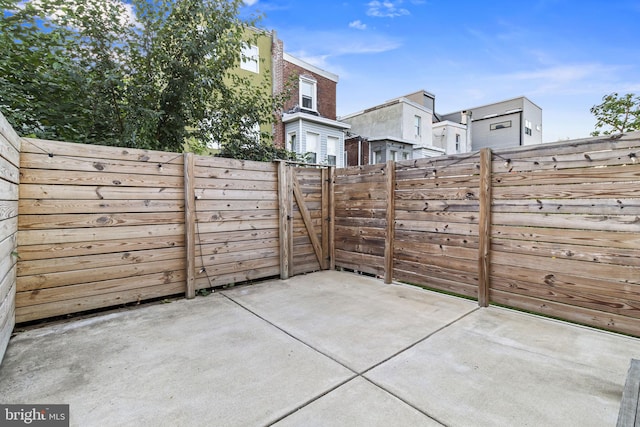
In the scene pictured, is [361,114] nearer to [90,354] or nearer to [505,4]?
[505,4]

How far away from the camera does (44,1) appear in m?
3.74

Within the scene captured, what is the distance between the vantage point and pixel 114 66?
4.18 m

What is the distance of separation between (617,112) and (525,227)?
971 centimetres

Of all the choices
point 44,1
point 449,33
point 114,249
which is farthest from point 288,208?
point 449,33

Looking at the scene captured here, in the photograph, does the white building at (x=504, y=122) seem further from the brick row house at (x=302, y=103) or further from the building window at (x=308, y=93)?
the building window at (x=308, y=93)

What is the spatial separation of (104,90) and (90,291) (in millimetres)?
2824

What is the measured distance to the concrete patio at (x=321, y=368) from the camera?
168 cm

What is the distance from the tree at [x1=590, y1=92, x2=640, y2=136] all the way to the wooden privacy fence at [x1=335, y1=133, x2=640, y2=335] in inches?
328

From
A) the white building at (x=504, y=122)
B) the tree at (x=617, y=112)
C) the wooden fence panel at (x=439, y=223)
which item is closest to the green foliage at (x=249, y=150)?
the wooden fence panel at (x=439, y=223)

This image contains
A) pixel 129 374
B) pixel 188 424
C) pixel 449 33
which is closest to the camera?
pixel 188 424

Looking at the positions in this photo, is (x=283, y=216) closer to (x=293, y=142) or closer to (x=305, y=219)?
(x=305, y=219)

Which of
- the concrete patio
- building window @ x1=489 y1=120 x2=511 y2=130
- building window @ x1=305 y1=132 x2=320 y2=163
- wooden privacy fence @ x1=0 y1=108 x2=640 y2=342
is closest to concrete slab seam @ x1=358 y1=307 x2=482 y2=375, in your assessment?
the concrete patio

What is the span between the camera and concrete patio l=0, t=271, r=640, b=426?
1.68 m

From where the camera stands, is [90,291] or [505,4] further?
[505,4]
